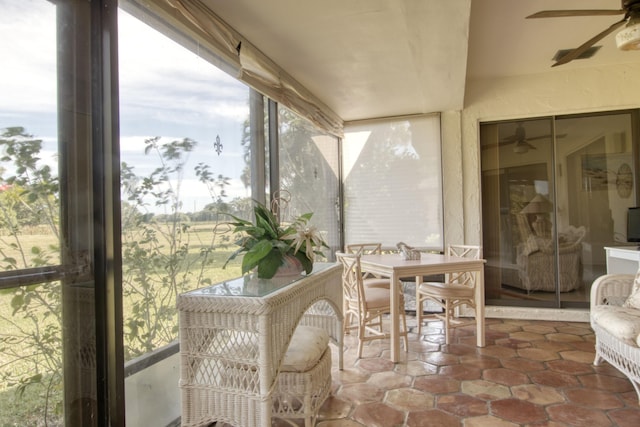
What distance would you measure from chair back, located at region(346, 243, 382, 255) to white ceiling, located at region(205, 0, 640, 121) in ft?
5.03

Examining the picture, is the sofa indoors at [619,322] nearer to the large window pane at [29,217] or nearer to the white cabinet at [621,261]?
the white cabinet at [621,261]

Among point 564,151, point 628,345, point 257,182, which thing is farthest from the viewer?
point 564,151

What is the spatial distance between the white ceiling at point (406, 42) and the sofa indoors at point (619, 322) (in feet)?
6.64

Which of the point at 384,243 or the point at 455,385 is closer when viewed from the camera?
the point at 455,385

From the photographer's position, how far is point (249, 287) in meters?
1.74

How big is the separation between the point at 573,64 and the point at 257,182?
3.49m

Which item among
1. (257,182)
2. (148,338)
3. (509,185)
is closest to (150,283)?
(148,338)

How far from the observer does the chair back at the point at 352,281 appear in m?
3.02

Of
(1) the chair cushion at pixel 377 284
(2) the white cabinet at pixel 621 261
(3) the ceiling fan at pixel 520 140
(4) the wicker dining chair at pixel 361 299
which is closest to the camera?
(4) the wicker dining chair at pixel 361 299

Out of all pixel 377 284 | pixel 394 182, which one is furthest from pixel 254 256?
pixel 394 182

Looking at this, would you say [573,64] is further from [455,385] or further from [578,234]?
[455,385]

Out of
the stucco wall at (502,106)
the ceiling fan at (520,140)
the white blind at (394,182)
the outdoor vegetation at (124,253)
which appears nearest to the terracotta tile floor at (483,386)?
the outdoor vegetation at (124,253)

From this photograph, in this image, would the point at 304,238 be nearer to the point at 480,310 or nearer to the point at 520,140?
the point at 480,310

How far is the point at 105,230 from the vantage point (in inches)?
60.3
